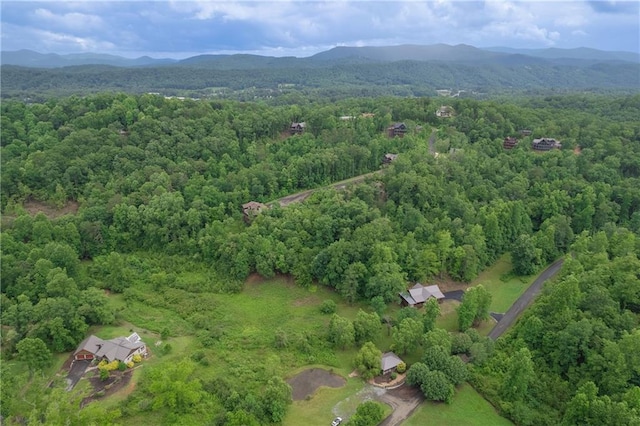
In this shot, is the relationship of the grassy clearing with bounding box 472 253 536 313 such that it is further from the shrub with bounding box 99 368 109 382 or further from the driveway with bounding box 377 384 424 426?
the shrub with bounding box 99 368 109 382

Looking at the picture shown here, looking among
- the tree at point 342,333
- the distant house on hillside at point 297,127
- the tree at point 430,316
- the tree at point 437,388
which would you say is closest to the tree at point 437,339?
the tree at point 430,316

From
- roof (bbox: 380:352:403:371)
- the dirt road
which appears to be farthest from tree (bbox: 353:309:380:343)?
the dirt road

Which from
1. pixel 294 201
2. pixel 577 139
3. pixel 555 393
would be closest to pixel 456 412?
pixel 555 393

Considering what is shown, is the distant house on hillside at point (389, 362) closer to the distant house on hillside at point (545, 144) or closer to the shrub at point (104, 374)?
the shrub at point (104, 374)

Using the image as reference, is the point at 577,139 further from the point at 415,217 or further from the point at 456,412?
the point at 456,412

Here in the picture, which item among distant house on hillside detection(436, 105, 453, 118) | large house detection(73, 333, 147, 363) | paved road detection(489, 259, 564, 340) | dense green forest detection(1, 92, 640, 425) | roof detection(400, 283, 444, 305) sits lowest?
paved road detection(489, 259, 564, 340)
